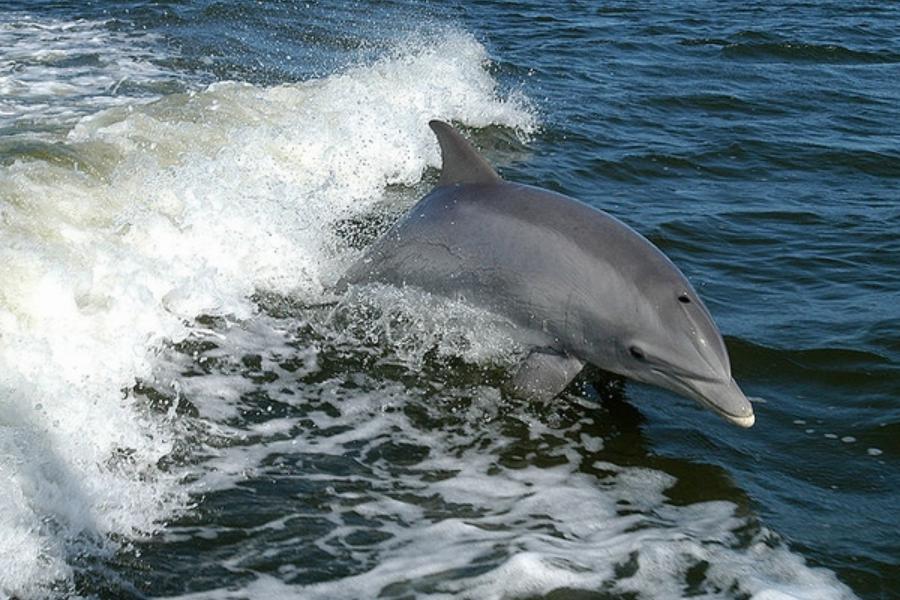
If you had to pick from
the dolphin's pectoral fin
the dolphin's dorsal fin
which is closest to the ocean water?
the dolphin's pectoral fin

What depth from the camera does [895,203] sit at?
12820 mm

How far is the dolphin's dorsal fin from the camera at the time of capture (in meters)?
8.57

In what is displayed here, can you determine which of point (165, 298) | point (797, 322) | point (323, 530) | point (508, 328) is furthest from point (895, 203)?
point (323, 530)

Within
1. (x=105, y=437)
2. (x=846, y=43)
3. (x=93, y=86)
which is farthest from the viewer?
(x=846, y=43)

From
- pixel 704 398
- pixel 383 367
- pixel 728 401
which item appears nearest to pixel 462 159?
pixel 383 367

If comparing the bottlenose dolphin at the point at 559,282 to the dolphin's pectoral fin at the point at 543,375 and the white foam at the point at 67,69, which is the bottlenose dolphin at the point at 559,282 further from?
the white foam at the point at 67,69

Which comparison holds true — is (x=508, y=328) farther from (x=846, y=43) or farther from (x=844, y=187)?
(x=846, y=43)

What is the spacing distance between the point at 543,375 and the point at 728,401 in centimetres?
123

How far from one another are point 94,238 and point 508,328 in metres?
3.54

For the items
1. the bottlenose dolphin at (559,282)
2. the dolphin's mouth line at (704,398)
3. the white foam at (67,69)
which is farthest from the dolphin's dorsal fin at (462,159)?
the white foam at (67,69)

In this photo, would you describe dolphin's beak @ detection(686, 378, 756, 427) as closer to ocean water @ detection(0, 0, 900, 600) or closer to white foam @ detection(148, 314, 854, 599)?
ocean water @ detection(0, 0, 900, 600)

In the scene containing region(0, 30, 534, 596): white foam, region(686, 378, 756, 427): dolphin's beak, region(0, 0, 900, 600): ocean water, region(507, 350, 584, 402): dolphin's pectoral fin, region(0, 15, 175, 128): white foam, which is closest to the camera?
region(0, 0, 900, 600): ocean water

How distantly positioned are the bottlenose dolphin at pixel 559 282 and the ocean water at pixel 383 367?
0.84 feet

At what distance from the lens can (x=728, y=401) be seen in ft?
23.7
